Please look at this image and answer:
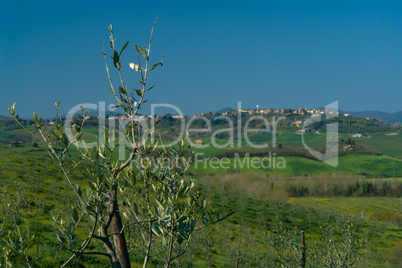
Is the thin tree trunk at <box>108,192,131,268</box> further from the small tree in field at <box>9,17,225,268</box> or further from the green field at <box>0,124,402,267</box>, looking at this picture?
the green field at <box>0,124,402,267</box>

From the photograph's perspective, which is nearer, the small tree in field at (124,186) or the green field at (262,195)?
the small tree in field at (124,186)

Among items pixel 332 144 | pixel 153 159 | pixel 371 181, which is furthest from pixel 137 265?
pixel 332 144

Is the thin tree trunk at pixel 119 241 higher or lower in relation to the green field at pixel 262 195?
higher

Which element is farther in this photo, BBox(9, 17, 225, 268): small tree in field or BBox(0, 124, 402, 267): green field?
BBox(0, 124, 402, 267): green field

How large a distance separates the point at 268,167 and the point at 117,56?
395 ft

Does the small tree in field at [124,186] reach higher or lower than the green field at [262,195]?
higher

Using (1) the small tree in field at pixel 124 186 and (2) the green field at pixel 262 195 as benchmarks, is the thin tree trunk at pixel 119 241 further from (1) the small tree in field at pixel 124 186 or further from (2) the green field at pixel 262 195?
(2) the green field at pixel 262 195

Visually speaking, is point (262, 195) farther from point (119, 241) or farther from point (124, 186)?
point (119, 241)

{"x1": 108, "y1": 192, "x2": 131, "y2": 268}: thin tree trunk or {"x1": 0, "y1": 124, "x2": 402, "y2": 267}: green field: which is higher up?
{"x1": 108, "y1": 192, "x2": 131, "y2": 268}: thin tree trunk

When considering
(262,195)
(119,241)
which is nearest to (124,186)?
(119,241)

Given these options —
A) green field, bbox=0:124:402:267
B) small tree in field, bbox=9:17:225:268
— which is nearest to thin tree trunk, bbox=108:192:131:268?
small tree in field, bbox=9:17:225:268

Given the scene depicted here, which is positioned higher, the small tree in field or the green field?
the small tree in field

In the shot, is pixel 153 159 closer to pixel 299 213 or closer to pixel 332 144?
pixel 299 213

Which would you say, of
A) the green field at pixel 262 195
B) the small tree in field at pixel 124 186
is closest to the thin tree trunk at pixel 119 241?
the small tree in field at pixel 124 186
